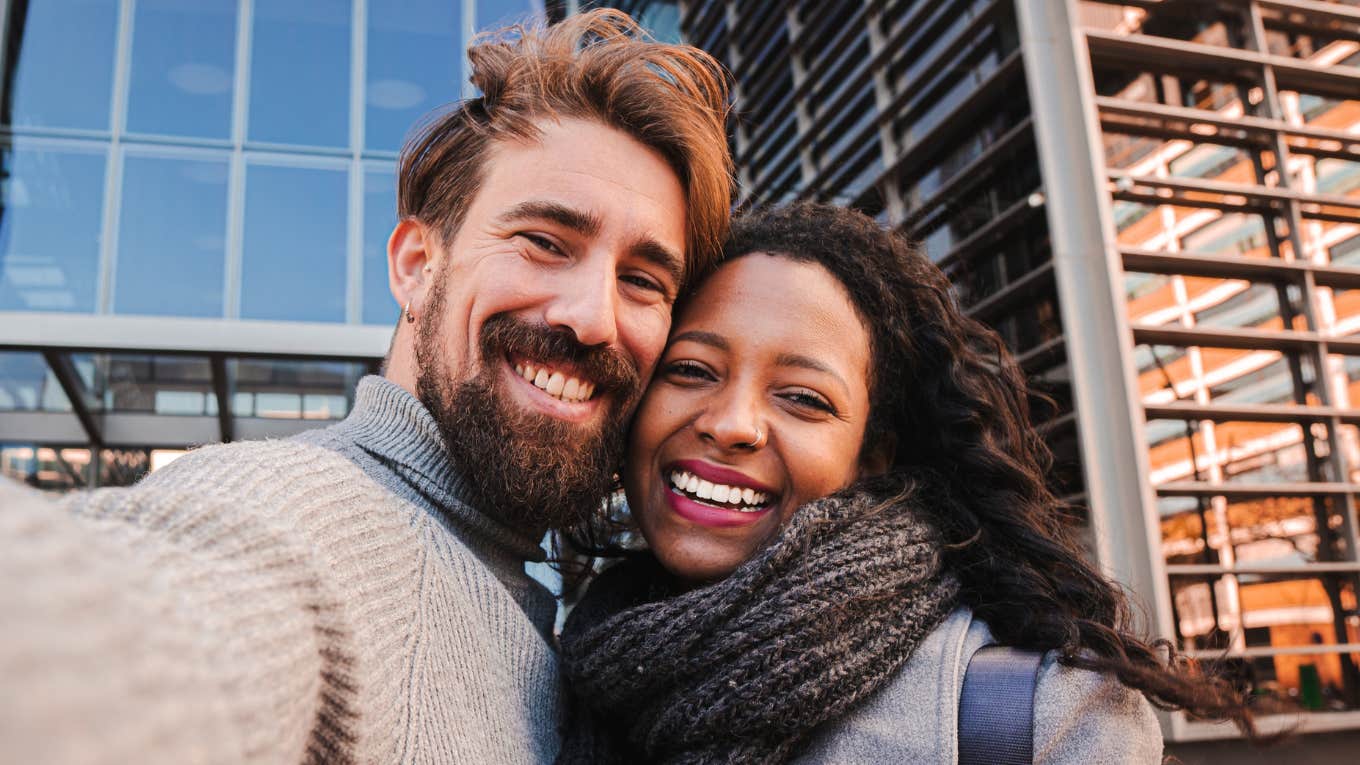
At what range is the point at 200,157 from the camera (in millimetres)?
6598

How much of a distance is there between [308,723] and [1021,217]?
795 cm

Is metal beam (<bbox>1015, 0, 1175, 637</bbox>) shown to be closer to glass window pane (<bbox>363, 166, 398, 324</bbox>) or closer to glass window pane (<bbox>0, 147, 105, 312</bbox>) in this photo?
glass window pane (<bbox>363, 166, 398, 324</bbox>)

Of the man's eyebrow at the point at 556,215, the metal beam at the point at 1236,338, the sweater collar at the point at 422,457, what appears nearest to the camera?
the sweater collar at the point at 422,457

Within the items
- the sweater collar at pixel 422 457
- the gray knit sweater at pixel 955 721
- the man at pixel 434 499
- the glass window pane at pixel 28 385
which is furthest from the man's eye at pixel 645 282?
the glass window pane at pixel 28 385

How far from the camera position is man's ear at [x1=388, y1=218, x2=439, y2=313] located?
2.03 metres

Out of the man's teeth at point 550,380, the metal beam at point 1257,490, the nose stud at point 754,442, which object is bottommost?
the metal beam at point 1257,490

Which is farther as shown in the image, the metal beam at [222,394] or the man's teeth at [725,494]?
the metal beam at [222,394]

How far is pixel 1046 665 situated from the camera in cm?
147

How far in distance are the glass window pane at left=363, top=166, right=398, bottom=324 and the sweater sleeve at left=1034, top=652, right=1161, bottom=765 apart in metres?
5.89

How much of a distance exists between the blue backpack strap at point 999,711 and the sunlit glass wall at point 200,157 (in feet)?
19.3

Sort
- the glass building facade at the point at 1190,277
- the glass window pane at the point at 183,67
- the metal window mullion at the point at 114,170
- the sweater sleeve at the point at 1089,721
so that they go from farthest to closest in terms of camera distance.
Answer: the glass building facade at the point at 1190,277
the glass window pane at the point at 183,67
the metal window mullion at the point at 114,170
the sweater sleeve at the point at 1089,721

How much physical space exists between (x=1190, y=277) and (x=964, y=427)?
22.5 feet

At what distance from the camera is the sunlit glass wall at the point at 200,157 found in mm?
6387

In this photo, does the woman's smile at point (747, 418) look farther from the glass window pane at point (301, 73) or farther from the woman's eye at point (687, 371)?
the glass window pane at point (301, 73)
